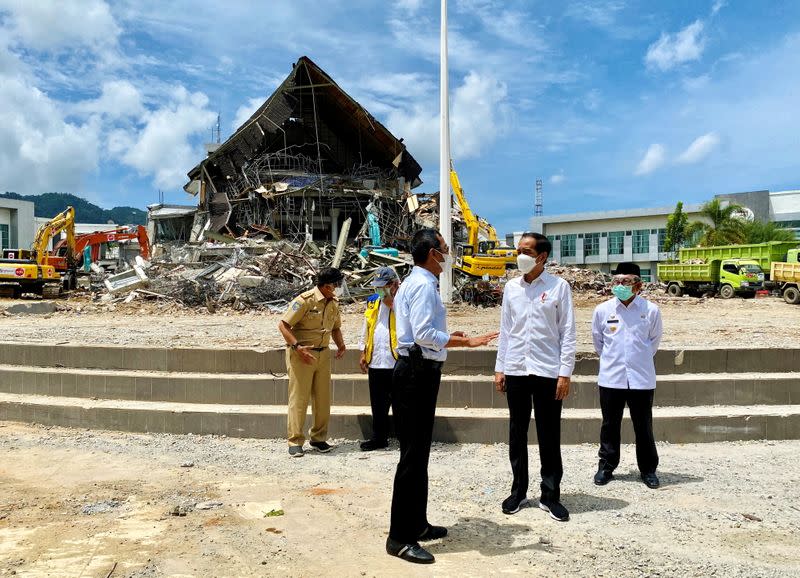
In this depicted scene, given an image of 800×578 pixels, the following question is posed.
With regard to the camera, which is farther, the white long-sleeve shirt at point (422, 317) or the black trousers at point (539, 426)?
the black trousers at point (539, 426)

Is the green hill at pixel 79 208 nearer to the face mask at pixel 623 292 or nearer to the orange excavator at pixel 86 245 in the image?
the orange excavator at pixel 86 245

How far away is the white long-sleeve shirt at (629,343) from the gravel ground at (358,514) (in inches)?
33.2

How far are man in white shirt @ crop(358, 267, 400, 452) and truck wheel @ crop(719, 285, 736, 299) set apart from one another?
2329 centimetres

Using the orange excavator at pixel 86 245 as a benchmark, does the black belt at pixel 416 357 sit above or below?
below

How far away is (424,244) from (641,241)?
48322 mm

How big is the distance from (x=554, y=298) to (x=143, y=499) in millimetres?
3370

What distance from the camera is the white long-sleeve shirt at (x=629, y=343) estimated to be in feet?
16.3

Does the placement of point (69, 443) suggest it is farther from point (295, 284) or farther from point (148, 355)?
point (295, 284)

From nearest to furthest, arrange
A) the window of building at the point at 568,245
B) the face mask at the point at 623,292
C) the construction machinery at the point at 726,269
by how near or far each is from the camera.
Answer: the face mask at the point at 623,292 < the construction machinery at the point at 726,269 < the window of building at the point at 568,245

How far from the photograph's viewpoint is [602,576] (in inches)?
134

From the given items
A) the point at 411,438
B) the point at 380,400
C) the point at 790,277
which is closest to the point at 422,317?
the point at 411,438

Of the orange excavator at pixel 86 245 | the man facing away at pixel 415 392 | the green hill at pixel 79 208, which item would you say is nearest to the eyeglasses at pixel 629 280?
the man facing away at pixel 415 392

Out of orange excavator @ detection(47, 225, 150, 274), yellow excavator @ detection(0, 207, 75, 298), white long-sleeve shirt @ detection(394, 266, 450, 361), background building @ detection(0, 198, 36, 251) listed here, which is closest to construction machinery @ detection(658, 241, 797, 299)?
orange excavator @ detection(47, 225, 150, 274)

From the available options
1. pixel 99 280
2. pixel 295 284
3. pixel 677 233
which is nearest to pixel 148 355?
pixel 295 284
